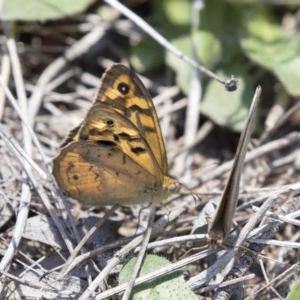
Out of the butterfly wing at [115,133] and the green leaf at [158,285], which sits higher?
the butterfly wing at [115,133]

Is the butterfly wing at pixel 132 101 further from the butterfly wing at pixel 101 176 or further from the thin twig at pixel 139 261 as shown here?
the thin twig at pixel 139 261

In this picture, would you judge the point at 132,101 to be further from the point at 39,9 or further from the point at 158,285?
the point at 39,9

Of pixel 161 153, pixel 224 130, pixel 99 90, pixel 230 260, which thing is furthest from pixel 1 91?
pixel 230 260

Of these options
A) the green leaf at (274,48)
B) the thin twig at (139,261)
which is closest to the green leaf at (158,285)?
the thin twig at (139,261)

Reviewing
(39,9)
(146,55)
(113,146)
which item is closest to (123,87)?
(113,146)

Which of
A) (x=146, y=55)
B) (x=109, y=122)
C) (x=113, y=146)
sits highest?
(x=146, y=55)

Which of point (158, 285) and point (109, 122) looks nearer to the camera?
point (158, 285)

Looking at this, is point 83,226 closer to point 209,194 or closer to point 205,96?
point 209,194
